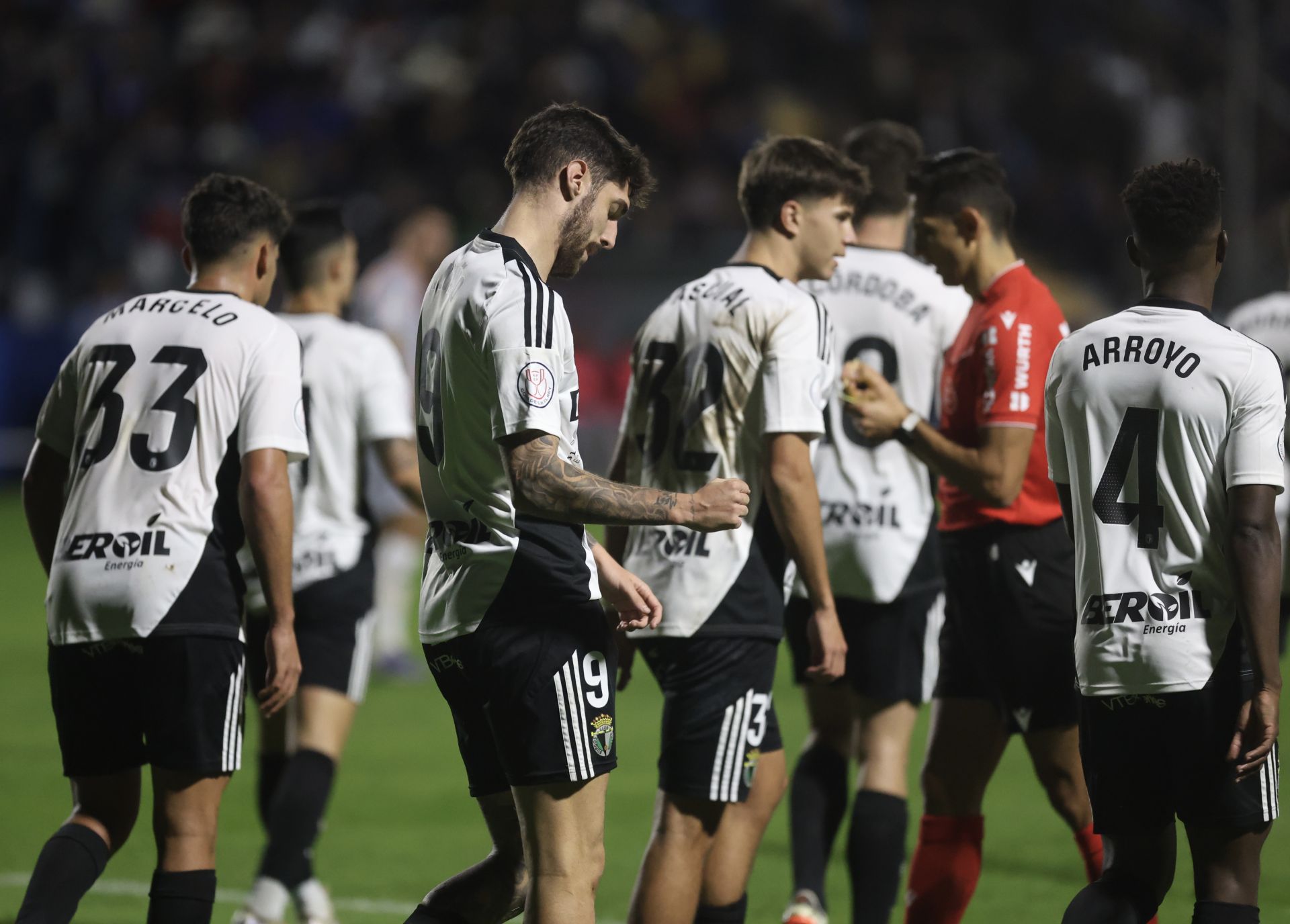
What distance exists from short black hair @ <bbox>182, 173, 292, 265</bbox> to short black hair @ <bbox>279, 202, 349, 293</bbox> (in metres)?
1.36

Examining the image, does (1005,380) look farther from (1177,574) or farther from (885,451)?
(1177,574)

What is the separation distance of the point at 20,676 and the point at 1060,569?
7.62 meters

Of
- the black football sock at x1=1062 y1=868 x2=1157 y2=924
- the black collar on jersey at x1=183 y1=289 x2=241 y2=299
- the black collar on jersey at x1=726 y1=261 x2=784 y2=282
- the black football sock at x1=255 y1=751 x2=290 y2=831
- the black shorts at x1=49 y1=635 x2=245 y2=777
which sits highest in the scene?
the black collar on jersey at x1=726 y1=261 x2=784 y2=282

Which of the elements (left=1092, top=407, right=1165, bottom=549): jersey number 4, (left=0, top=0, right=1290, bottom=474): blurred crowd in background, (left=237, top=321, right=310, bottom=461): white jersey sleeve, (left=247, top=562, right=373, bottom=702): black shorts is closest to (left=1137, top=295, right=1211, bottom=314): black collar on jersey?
(left=1092, top=407, right=1165, bottom=549): jersey number 4

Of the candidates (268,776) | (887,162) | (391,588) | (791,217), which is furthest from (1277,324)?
(391,588)

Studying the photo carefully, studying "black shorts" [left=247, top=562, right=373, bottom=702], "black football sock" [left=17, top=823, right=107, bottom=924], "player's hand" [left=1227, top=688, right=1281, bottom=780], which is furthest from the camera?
"black shorts" [left=247, top=562, right=373, bottom=702]

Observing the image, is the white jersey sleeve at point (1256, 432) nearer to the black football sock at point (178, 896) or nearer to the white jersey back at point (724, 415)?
the white jersey back at point (724, 415)

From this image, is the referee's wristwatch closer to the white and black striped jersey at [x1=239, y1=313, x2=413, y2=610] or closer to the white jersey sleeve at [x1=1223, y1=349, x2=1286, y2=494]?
the white jersey sleeve at [x1=1223, y1=349, x2=1286, y2=494]

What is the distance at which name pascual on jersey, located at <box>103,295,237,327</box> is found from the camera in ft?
14.9

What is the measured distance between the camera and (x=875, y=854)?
527 centimetres

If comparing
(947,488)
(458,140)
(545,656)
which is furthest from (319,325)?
(458,140)

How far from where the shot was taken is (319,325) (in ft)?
20.1

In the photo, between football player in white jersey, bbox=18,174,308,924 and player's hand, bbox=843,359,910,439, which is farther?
player's hand, bbox=843,359,910,439

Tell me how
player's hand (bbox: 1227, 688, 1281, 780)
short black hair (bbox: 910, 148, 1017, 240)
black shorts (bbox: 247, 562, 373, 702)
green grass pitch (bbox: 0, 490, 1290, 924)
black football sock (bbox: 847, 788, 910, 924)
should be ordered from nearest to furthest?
player's hand (bbox: 1227, 688, 1281, 780) → short black hair (bbox: 910, 148, 1017, 240) → black football sock (bbox: 847, 788, 910, 924) → black shorts (bbox: 247, 562, 373, 702) → green grass pitch (bbox: 0, 490, 1290, 924)
